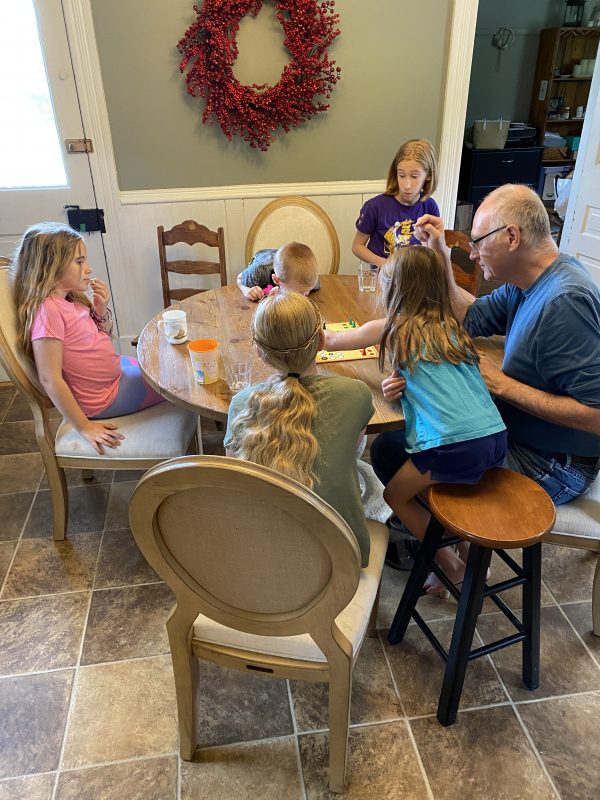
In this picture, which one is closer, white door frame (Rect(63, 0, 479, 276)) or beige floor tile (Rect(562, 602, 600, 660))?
beige floor tile (Rect(562, 602, 600, 660))

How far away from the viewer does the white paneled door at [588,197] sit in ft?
12.0

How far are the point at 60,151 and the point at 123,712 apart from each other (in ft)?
8.96

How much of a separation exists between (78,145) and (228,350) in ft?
6.09

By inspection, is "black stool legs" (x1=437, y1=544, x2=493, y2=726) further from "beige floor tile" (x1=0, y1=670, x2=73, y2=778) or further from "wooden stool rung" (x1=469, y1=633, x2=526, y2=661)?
"beige floor tile" (x1=0, y1=670, x2=73, y2=778)

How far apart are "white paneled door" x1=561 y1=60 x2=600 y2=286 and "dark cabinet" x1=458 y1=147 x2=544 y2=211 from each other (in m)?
2.81

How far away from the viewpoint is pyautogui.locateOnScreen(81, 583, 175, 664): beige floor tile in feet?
5.94

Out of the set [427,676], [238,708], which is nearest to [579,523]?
[427,676]

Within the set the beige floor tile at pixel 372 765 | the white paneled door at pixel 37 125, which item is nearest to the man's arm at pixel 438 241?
the beige floor tile at pixel 372 765

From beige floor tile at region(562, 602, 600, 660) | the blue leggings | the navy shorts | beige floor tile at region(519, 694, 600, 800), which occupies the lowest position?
beige floor tile at region(562, 602, 600, 660)

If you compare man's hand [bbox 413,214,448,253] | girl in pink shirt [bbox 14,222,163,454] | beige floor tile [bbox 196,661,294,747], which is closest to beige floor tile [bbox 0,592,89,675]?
beige floor tile [bbox 196,661,294,747]

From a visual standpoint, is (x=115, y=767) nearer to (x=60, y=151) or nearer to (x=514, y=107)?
(x=60, y=151)

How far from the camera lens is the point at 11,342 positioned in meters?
1.93

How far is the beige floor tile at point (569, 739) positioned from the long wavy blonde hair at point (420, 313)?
3.33ft

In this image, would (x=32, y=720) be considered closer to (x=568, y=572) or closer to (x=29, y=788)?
(x=29, y=788)
